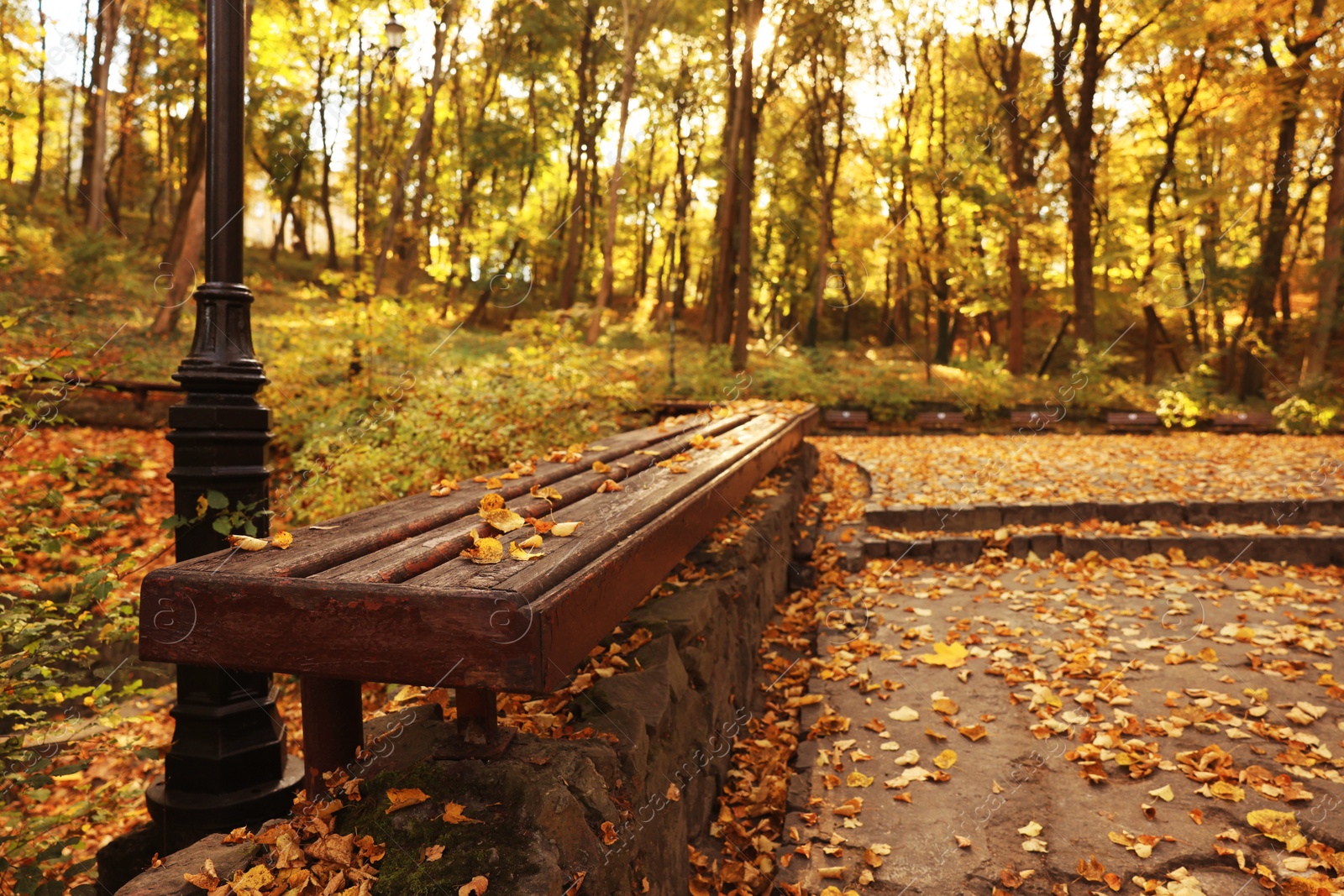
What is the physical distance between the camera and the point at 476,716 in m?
1.76

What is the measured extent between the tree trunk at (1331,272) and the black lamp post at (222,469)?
14092 mm

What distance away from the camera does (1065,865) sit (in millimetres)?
2275

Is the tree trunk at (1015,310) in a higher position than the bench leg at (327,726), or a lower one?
higher

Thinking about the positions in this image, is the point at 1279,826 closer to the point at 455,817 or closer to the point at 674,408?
the point at 455,817

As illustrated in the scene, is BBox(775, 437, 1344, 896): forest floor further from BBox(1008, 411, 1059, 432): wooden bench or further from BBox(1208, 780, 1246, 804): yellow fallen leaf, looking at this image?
BBox(1008, 411, 1059, 432): wooden bench

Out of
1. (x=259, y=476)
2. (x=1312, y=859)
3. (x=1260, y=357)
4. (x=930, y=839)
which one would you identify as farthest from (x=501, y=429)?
(x=1260, y=357)

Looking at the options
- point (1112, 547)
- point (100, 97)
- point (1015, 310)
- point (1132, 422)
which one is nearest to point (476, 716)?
point (1112, 547)

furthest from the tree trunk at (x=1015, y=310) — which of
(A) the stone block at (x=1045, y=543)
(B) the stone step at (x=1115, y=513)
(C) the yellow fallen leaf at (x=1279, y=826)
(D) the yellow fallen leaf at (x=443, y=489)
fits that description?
(D) the yellow fallen leaf at (x=443, y=489)

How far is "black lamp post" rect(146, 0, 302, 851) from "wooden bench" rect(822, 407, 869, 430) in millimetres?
11575

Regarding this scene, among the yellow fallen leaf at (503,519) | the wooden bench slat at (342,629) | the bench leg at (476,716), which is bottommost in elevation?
the bench leg at (476,716)

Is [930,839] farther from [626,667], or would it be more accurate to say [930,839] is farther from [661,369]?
[661,369]

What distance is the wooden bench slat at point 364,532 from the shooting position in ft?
5.15

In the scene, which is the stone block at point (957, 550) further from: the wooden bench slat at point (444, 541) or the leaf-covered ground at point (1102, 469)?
the wooden bench slat at point (444, 541)

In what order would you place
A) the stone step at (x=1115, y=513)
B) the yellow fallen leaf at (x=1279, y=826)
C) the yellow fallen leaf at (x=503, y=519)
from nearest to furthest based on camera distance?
the yellow fallen leaf at (x=503, y=519) → the yellow fallen leaf at (x=1279, y=826) → the stone step at (x=1115, y=513)
